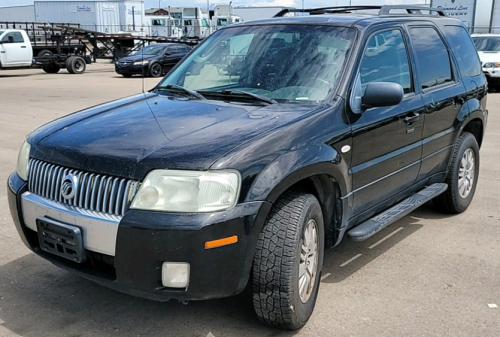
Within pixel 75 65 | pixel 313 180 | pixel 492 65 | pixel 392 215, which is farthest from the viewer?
pixel 75 65

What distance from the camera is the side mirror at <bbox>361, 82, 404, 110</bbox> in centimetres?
376

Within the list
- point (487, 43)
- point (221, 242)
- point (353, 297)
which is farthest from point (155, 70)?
point (221, 242)

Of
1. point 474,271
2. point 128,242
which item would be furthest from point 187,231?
point 474,271

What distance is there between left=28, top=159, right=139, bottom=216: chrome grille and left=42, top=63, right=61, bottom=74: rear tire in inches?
963

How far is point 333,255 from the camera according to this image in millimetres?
4598

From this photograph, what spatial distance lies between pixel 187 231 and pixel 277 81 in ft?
5.07

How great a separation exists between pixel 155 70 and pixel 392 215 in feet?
69.7

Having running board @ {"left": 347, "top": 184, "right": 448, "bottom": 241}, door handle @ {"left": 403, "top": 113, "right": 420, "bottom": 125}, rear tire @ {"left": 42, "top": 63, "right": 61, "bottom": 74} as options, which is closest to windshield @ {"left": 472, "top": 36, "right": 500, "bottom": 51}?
running board @ {"left": 347, "top": 184, "right": 448, "bottom": 241}

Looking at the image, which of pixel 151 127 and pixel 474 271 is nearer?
pixel 151 127

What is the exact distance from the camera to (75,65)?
85.5ft

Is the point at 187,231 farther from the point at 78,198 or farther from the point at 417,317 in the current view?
the point at 417,317

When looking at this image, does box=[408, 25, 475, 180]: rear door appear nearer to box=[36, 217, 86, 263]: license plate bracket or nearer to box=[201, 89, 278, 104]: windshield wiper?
box=[201, 89, 278, 104]: windshield wiper

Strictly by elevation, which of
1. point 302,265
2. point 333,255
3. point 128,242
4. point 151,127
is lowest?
point 333,255

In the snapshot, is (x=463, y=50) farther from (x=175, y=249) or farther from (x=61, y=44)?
(x=61, y=44)
